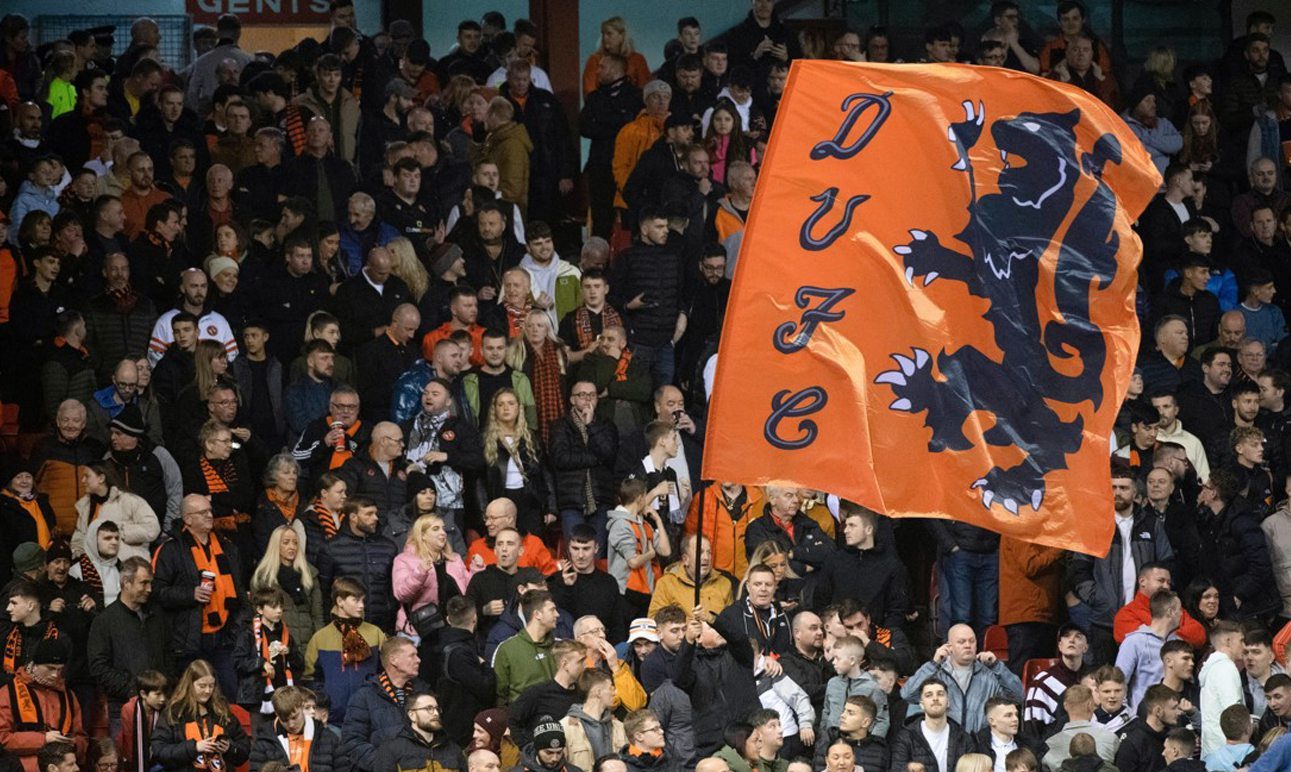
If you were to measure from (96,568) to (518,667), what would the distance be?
2.77 m

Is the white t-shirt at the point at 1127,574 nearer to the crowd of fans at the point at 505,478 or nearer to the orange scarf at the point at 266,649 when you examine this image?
the crowd of fans at the point at 505,478

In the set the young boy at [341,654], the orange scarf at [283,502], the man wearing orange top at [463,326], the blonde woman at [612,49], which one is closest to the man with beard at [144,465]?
the orange scarf at [283,502]

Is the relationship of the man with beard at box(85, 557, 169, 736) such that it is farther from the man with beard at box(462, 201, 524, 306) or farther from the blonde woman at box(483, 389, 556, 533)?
the man with beard at box(462, 201, 524, 306)

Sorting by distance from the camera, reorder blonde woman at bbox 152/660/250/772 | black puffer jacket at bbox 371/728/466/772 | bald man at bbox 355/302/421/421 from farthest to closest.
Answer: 1. bald man at bbox 355/302/421/421
2. blonde woman at bbox 152/660/250/772
3. black puffer jacket at bbox 371/728/466/772

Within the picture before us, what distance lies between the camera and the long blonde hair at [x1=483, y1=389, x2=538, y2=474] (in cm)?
1526

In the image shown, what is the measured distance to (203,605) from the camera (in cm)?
1385

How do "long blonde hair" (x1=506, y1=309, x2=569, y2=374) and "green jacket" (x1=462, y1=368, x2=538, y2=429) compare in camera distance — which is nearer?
"green jacket" (x1=462, y1=368, x2=538, y2=429)

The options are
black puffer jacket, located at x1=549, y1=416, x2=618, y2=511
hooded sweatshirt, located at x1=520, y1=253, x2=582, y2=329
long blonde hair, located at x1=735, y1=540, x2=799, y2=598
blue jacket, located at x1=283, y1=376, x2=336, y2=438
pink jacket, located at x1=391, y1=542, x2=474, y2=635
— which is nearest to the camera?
pink jacket, located at x1=391, y1=542, x2=474, y2=635

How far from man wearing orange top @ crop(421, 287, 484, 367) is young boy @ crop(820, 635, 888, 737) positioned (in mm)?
3780

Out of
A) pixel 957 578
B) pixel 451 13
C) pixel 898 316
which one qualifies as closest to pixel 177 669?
pixel 957 578

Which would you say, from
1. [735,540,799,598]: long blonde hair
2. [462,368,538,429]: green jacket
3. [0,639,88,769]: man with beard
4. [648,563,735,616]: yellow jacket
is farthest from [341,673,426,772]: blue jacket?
[462,368,538,429]: green jacket

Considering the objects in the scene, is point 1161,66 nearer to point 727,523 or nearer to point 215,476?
point 727,523

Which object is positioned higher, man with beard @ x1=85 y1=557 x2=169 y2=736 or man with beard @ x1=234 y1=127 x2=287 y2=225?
man with beard @ x1=234 y1=127 x2=287 y2=225

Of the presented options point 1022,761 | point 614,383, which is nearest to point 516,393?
point 614,383
